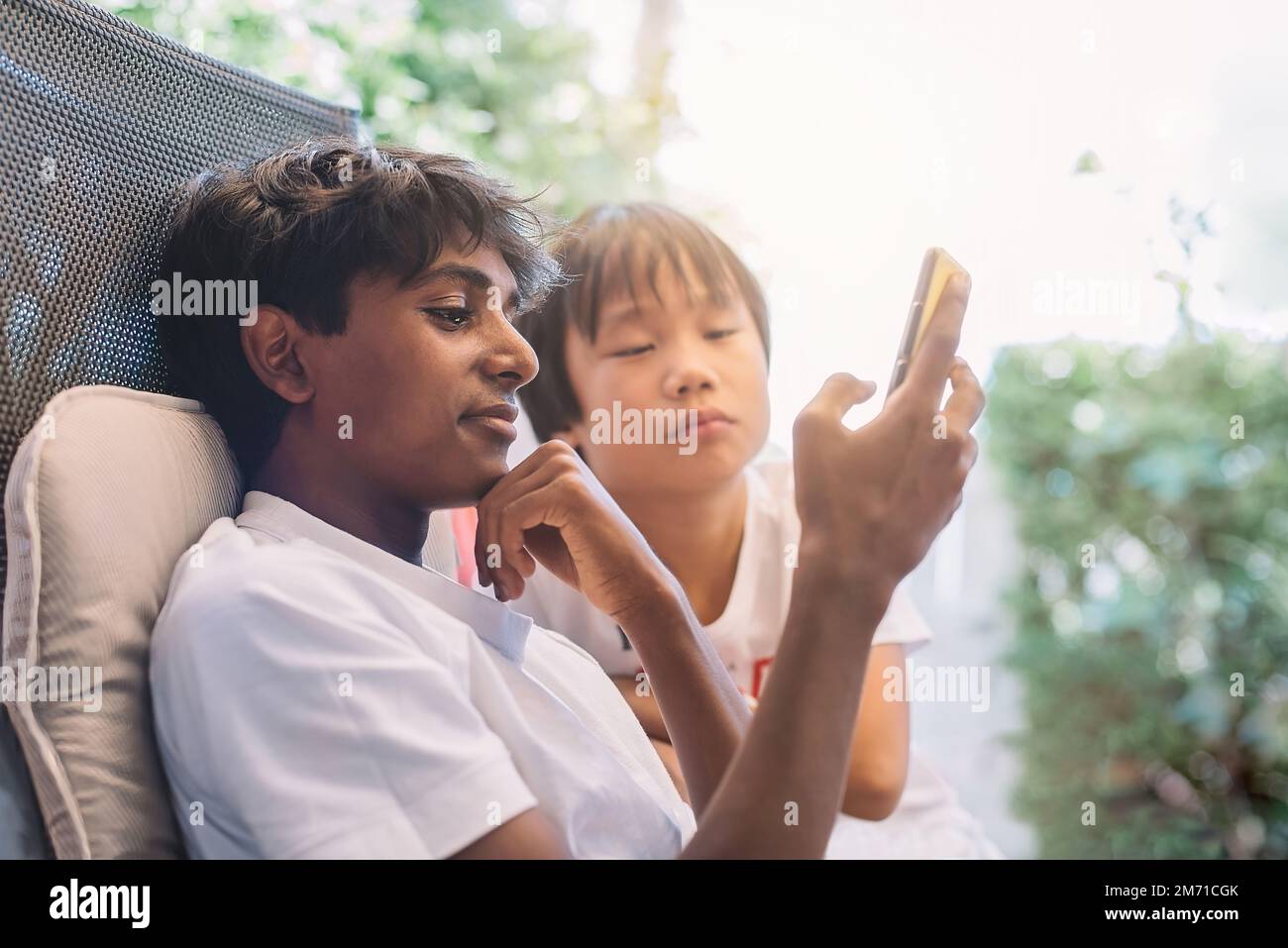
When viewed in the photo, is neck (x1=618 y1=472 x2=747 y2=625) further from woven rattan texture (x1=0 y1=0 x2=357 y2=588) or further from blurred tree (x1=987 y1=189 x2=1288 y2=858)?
blurred tree (x1=987 y1=189 x2=1288 y2=858)

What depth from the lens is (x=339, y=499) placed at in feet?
2.98

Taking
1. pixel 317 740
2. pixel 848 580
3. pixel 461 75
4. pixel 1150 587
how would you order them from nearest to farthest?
pixel 317 740
pixel 848 580
pixel 461 75
pixel 1150 587

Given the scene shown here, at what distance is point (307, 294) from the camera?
35.5 inches

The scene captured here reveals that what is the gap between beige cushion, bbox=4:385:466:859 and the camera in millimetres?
752

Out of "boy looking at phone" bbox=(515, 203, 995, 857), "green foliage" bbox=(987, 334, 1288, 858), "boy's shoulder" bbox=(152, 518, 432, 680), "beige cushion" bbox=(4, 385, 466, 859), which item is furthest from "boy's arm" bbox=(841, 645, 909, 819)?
"green foliage" bbox=(987, 334, 1288, 858)

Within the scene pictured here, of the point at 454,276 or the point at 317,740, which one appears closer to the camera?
the point at 317,740

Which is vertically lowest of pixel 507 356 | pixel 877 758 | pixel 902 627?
pixel 877 758

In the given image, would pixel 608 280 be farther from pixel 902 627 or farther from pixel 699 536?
pixel 902 627

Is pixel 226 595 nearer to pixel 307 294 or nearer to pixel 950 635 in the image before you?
Answer: pixel 307 294

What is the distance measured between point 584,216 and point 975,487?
1.05 m

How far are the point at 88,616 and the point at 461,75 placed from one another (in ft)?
4.35

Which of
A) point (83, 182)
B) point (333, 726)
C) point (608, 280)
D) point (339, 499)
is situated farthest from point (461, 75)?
point (333, 726)

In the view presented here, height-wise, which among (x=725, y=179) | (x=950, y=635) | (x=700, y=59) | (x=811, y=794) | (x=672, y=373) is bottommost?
(x=811, y=794)

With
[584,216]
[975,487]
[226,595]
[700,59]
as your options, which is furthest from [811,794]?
[975,487]
